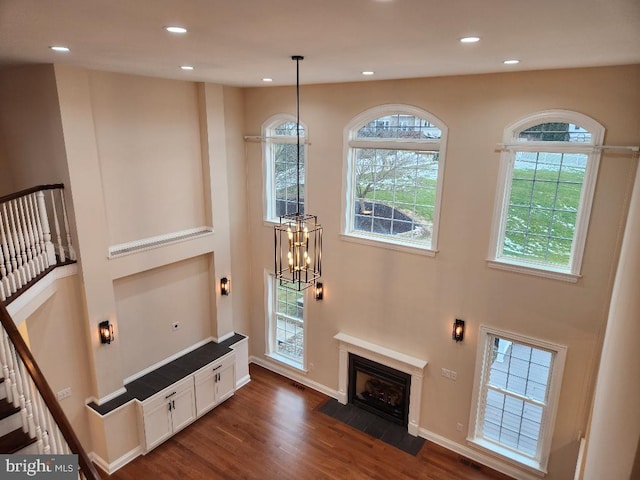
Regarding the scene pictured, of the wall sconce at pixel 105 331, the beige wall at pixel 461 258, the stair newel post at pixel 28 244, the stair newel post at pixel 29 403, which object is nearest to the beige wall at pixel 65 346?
the wall sconce at pixel 105 331

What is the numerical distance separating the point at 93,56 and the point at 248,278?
192 inches

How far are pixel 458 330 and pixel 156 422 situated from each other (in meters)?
4.66

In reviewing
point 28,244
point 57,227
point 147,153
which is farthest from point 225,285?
point 28,244

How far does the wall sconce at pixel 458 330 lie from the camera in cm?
598

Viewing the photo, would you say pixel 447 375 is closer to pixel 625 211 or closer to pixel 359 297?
pixel 359 297

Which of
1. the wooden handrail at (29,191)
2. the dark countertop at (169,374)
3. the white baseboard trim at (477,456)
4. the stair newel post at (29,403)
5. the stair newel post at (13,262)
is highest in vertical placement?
the wooden handrail at (29,191)

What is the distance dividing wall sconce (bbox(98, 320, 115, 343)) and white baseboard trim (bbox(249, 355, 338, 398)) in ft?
11.1

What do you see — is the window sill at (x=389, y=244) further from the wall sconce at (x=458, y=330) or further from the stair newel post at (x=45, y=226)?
the stair newel post at (x=45, y=226)

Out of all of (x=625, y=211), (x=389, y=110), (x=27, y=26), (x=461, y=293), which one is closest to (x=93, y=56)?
(x=27, y=26)

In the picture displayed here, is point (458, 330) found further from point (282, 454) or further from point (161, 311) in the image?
point (161, 311)

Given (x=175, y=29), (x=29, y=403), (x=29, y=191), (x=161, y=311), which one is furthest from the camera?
(x=161, y=311)

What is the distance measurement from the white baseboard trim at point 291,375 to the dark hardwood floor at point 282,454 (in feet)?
Answer: 1.46

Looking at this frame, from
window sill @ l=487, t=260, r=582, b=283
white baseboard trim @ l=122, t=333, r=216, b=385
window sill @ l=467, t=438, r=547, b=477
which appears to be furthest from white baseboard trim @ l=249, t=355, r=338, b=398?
window sill @ l=487, t=260, r=582, b=283

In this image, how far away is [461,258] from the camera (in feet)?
19.2
